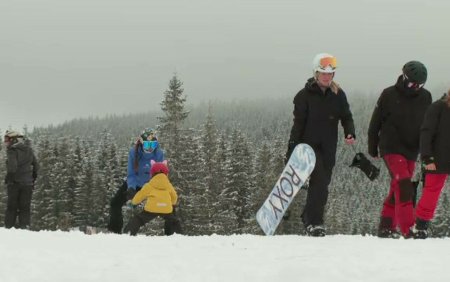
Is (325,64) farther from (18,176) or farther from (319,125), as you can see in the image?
(18,176)

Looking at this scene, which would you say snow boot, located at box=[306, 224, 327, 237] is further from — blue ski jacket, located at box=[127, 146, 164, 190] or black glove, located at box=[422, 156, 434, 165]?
blue ski jacket, located at box=[127, 146, 164, 190]

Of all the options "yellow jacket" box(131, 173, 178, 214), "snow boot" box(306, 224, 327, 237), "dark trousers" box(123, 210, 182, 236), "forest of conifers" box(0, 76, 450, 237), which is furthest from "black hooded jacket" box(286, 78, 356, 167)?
"forest of conifers" box(0, 76, 450, 237)

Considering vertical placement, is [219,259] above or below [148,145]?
below

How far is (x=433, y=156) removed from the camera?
7672 mm

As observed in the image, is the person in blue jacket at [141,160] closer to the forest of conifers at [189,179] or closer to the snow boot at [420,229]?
the snow boot at [420,229]

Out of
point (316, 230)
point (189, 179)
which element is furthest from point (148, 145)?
point (189, 179)

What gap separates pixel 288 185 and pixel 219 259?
285 centimetres

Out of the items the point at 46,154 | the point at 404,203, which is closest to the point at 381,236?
the point at 404,203

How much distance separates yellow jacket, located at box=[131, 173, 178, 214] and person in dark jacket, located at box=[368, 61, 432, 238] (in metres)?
3.84

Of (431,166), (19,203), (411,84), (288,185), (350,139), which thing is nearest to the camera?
(431,166)

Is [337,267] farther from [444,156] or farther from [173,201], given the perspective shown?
[173,201]

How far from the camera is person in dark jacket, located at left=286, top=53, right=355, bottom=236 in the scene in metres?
7.84

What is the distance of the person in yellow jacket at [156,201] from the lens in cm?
976

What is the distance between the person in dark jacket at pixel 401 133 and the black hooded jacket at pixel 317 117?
671 mm
